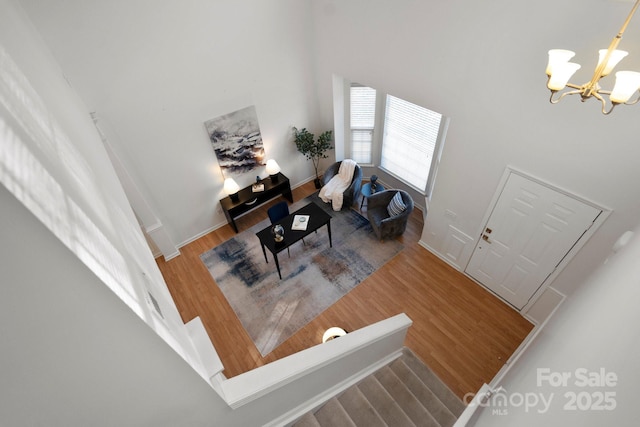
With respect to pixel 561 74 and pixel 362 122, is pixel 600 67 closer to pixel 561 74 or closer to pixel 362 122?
pixel 561 74

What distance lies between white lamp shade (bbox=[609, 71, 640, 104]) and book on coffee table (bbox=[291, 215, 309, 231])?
388cm

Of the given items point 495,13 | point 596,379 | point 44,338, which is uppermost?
point 495,13

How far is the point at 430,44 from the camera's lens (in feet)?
11.6

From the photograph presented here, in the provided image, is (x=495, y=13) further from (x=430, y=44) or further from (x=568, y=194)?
(x=568, y=194)

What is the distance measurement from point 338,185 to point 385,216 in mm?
1160

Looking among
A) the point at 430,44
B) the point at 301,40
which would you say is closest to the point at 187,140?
the point at 301,40

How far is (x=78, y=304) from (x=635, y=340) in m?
1.40

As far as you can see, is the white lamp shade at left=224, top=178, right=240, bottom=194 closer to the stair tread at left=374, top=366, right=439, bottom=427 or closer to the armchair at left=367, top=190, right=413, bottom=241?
the armchair at left=367, top=190, right=413, bottom=241

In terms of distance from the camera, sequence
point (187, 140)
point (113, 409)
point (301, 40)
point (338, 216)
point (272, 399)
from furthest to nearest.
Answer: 1. point (338, 216)
2. point (301, 40)
3. point (187, 140)
4. point (272, 399)
5. point (113, 409)

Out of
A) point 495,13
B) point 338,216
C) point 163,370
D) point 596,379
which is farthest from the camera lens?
Answer: point 338,216

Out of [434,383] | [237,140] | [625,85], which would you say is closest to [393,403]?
[434,383]

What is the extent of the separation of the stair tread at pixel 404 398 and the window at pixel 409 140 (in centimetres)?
361

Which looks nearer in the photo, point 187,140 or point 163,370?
point 163,370

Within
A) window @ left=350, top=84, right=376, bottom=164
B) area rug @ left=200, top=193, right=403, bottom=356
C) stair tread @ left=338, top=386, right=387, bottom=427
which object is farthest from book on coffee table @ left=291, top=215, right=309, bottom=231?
stair tread @ left=338, top=386, right=387, bottom=427
